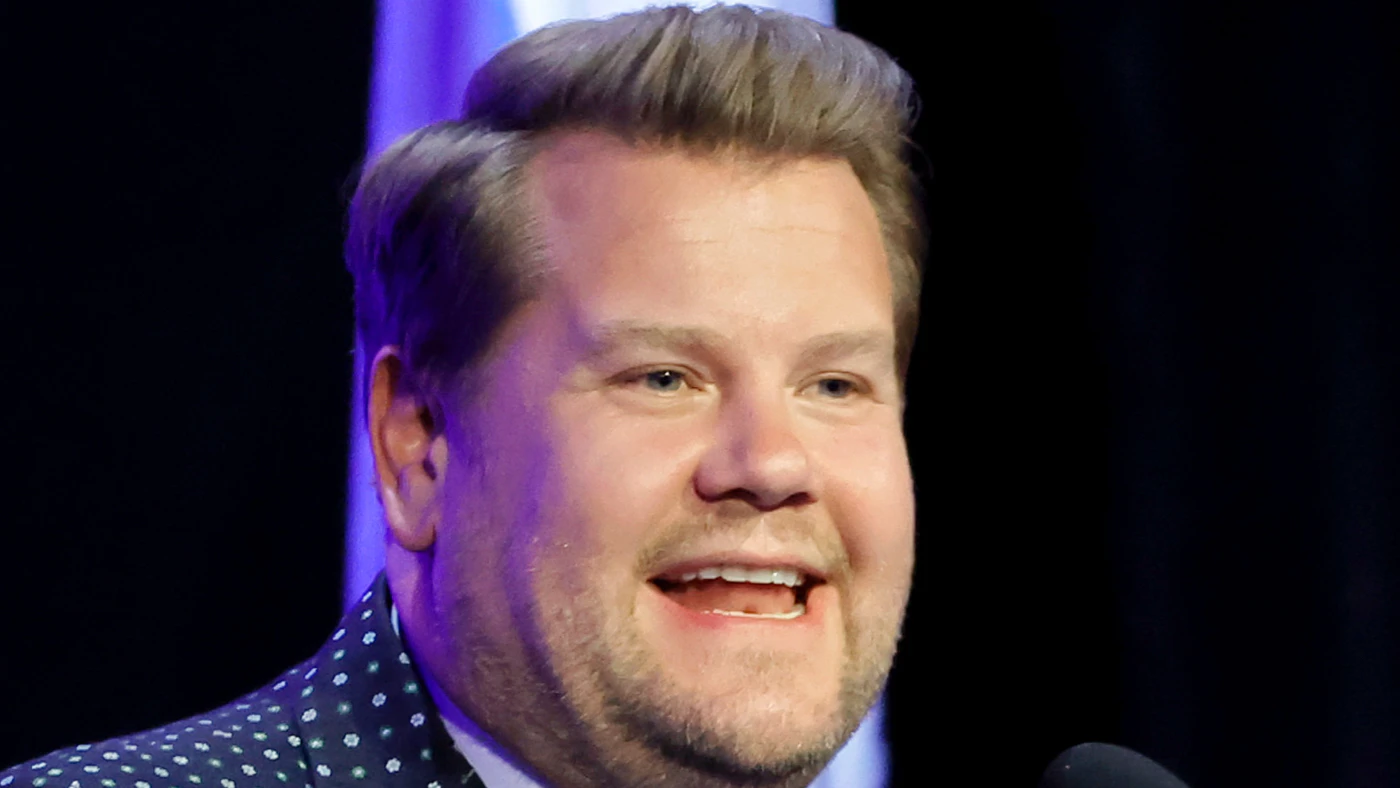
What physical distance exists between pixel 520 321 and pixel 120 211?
555 millimetres

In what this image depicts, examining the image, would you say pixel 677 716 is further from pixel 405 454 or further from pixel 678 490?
pixel 405 454

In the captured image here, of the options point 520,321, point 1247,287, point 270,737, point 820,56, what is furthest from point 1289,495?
point 270,737

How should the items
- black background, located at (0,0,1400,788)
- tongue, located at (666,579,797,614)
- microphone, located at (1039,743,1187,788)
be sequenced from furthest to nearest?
black background, located at (0,0,1400,788), tongue, located at (666,579,797,614), microphone, located at (1039,743,1187,788)

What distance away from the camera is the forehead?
4.56 ft

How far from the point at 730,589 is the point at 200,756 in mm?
428

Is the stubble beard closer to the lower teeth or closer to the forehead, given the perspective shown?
the lower teeth

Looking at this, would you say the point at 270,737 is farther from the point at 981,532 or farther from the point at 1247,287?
the point at 1247,287

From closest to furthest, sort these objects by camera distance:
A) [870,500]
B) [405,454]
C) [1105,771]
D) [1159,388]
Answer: [1105,771]
[870,500]
[405,454]
[1159,388]

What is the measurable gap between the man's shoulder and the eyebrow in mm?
398

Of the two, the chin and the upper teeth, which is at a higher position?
the upper teeth

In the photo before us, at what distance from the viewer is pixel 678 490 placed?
4.45 ft

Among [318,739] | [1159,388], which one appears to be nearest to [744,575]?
[318,739]

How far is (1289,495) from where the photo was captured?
2160 millimetres

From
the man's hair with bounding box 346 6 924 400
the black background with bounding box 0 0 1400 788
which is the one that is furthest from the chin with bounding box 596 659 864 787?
the black background with bounding box 0 0 1400 788
